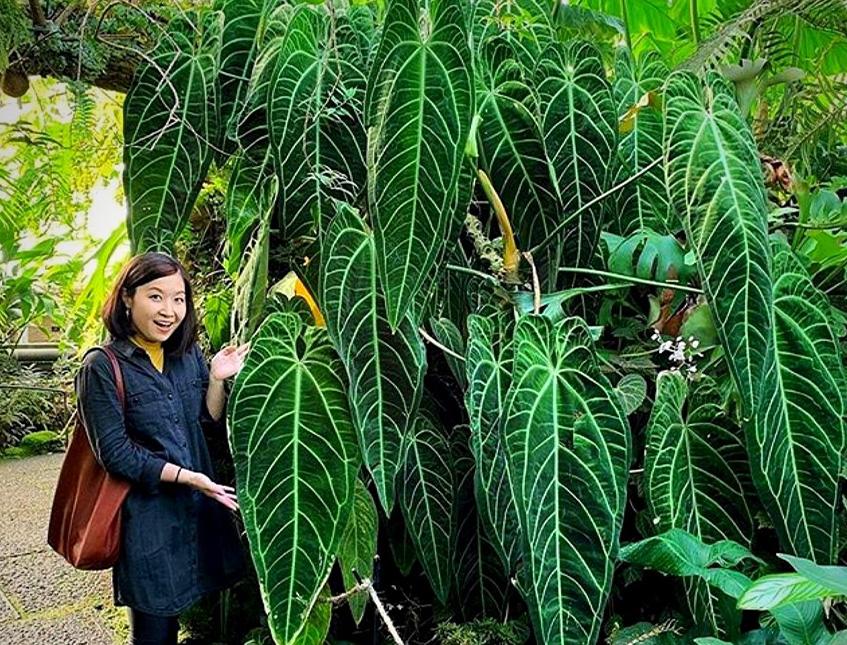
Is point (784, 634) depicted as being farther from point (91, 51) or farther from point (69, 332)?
point (69, 332)

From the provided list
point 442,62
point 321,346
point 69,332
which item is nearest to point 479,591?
point 321,346

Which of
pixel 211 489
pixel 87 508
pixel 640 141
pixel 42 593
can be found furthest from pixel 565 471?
pixel 42 593

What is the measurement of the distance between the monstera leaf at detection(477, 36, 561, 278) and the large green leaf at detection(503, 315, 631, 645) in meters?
0.20

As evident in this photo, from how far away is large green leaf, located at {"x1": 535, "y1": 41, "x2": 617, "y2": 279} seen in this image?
94 centimetres

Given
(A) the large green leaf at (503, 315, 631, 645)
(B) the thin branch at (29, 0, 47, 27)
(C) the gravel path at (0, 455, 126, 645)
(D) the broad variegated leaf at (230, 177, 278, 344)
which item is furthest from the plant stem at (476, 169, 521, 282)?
(C) the gravel path at (0, 455, 126, 645)

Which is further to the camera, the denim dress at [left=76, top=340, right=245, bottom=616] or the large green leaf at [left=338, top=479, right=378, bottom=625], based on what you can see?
the denim dress at [left=76, top=340, right=245, bottom=616]

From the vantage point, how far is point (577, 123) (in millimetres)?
943

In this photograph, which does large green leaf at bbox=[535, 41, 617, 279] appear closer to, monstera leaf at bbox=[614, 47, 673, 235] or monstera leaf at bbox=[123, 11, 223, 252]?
monstera leaf at bbox=[614, 47, 673, 235]

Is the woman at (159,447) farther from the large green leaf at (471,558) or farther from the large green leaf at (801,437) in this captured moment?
the large green leaf at (801,437)

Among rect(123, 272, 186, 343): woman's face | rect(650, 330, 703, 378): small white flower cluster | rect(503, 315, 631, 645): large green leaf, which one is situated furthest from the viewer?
rect(123, 272, 186, 343): woman's face

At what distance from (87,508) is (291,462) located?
Result: 0.54 m

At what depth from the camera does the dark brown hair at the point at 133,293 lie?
1.15m

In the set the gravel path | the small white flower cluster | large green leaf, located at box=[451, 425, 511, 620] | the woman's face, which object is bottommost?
the gravel path

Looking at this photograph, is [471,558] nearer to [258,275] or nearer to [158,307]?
[258,275]
